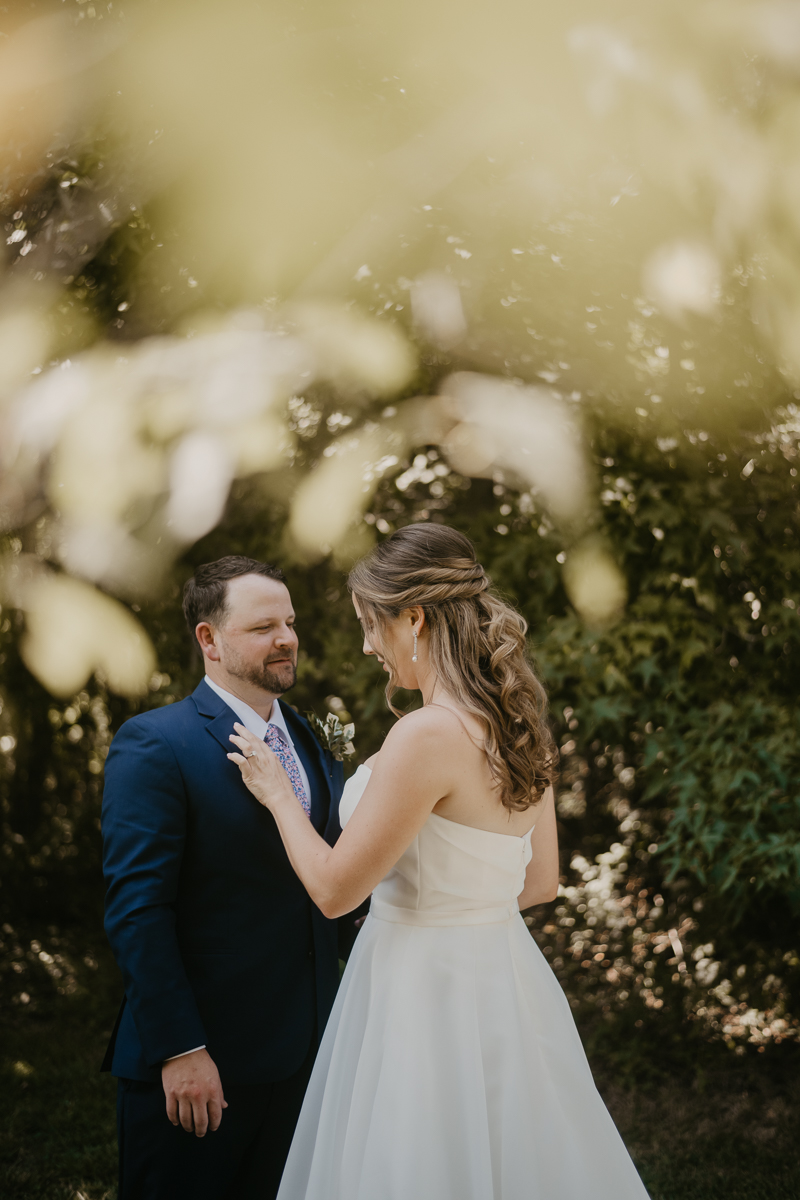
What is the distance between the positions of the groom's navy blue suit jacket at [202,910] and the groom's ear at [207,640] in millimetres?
129

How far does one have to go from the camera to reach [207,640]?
240 cm

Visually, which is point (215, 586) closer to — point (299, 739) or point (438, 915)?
point (299, 739)

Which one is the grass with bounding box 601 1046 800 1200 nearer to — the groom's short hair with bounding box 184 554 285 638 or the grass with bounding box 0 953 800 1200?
the grass with bounding box 0 953 800 1200

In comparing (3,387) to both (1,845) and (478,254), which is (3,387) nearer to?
(478,254)

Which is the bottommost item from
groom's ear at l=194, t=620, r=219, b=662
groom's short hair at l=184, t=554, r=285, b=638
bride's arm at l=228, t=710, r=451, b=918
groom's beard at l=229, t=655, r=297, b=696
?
bride's arm at l=228, t=710, r=451, b=918

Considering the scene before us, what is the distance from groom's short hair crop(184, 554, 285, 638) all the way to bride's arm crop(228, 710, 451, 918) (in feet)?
2.37

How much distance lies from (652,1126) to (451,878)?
2994 millimetres

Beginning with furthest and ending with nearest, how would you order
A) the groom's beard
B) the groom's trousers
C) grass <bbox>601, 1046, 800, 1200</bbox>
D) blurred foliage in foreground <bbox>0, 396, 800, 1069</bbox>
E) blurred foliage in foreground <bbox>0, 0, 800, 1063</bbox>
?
blurred foliage in foreground <bbox>0, 396, 800, 1069</bbox> < grass <bbox>601, 1046, 800, 1200</bbox> < blurred foliage in foreground <bbox>0, 0, 800, 1063</bbox> < the groom's beard < the groom's trousers

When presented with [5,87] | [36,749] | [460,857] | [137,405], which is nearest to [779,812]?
[460,857]

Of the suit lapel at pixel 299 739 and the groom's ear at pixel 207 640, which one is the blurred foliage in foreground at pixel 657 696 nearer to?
the suit lapel at pixel 299 739

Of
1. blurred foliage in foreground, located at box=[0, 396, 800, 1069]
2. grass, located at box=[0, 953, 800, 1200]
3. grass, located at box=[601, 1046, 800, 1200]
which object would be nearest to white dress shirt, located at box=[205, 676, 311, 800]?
blurred foliage in foreground, located at box=[0, 396, 800, 1069]

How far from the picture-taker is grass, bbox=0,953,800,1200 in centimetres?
366

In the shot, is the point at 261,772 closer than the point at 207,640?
Yes

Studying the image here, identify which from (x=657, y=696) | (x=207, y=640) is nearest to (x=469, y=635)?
(x=207, y=640)
